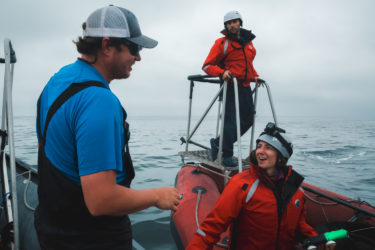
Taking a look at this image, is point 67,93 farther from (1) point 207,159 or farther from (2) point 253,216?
(1) point 207,159

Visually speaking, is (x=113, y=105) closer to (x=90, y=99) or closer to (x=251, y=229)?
(x=90, y=99)

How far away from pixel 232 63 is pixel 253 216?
215 cm

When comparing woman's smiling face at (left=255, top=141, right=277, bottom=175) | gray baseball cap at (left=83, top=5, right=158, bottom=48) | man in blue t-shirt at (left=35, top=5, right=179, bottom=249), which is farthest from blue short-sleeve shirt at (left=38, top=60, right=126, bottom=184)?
woman's smiling face at (left=255, top=141, right=277, bottom=175)

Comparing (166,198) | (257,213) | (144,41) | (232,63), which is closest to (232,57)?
(232,63)

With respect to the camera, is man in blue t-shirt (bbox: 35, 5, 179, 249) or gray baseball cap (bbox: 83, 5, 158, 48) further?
gray baseball cap (bbox: 83, 5, 158, 48)

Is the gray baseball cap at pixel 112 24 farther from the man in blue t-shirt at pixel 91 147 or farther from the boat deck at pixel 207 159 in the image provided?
the boat deck at pixel 207 159

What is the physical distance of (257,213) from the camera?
1944 millimetres

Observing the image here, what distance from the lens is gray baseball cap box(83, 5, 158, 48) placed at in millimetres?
964

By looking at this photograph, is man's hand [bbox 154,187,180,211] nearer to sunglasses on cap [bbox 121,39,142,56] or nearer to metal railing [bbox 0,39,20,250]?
sunglasses on cap [bbox 121,39,142,56]

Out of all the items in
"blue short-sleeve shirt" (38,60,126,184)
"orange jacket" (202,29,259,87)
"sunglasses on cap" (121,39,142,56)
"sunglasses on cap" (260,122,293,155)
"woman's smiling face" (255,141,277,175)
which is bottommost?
"woman's smiling face" (255,141,277,175)

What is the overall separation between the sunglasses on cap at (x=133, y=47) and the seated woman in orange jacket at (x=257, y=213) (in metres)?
1.40

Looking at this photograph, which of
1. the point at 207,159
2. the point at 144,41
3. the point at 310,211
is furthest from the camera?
the point at 207,159

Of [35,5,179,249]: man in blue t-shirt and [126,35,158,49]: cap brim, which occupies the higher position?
[126,35,158,49]: cap brim

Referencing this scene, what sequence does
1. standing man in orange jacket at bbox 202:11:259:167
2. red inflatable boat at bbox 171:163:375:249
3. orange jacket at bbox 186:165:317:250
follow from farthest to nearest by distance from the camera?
standing man in orange jacket at bbox 202:11:259:167 → red inflatable boat at bbox 171:163:375:249 → orange jacket at bbox 186:165:317:250
